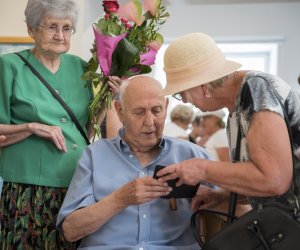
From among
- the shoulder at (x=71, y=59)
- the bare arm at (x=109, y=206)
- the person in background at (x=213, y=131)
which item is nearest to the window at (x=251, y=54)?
the person in background at (x=213, y=131)

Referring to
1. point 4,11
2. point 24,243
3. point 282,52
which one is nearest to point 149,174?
point 24,243

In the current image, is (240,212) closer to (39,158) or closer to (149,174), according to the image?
(149,174)

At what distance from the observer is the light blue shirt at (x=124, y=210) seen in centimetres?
233

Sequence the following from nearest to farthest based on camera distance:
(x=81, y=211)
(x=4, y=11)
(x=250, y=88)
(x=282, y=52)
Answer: (x=250, y=88) < (x=81, y=211) < (x=4, y=11) < (x=282, y=52)

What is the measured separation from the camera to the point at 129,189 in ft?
7.20

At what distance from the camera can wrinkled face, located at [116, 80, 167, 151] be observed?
2.43 m

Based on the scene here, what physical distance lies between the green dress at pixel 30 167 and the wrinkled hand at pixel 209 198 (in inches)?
21.7

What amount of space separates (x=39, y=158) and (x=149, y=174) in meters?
0.47

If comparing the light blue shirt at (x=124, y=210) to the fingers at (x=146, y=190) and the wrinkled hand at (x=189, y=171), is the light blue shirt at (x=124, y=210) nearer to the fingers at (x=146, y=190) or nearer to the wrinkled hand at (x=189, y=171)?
the fingers at (x=146, y=190)

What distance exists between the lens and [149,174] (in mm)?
2432

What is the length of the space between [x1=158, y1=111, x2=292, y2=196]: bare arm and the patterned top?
0.03 metres

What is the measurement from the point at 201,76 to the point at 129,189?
534 mm

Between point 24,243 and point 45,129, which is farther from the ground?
point 45,129

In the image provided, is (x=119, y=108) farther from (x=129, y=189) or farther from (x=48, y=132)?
(x=129, y=189)
